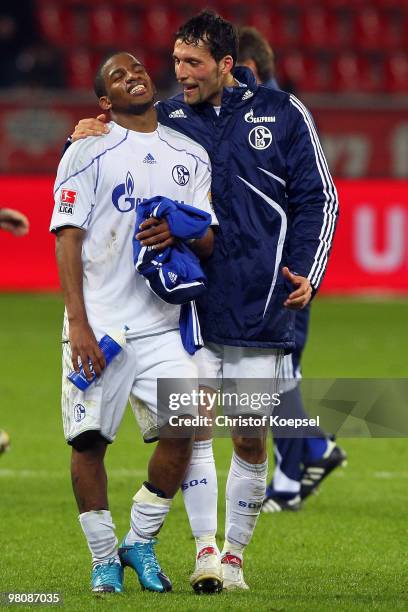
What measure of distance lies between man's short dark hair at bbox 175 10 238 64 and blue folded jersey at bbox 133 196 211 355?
0.68m

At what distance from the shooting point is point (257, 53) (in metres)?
6.98

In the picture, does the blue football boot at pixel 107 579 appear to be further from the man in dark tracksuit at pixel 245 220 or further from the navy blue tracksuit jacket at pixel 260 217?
the navy blue tracksuit jacket at pixel 260 217

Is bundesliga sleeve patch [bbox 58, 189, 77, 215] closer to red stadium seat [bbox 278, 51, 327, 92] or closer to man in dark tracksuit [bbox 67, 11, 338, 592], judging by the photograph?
man in dark tracksuit [bbox 67, 11, 338, 592]

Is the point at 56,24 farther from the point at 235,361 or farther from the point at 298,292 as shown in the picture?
the point at 298,292

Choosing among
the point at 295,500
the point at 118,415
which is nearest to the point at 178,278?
the point at 118,415

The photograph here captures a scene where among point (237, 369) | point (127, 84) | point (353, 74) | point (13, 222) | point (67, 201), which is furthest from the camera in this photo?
point (353, 74)

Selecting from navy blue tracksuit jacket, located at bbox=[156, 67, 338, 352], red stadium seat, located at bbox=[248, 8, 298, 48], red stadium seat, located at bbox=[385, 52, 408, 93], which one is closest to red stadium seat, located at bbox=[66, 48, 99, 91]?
red stadium seat, located at bbox=[248, 8, 298, 48]

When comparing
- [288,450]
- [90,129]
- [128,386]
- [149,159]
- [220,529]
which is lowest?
[220,529]

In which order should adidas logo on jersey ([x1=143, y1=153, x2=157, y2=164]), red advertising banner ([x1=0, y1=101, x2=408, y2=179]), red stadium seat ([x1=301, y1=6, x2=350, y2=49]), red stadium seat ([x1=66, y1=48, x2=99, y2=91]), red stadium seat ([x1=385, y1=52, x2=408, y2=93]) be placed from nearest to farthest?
adidas logo on jersey ([x1=143, y1=153, x2=157, y2=164]) → red advertising banner ([x1=0, y1=101, x2=408, y2=179]) → red stadium seat ([x1=66, y1=48, x2=99, y2=91]) → red stadium seat ([x1=385, y1=52, x2=408, y2=93]) → red stadium seat ([x1=301, y1=6, x2=350, y2=49])

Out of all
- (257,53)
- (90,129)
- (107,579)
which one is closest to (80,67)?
(257,53)

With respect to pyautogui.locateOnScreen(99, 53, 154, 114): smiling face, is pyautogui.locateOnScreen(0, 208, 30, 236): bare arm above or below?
below

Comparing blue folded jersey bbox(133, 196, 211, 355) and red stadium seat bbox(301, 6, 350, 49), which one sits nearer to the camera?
blue folded jersey bbox(133, 196, 211, 355)

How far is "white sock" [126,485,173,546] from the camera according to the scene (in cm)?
497

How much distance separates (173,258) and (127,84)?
0.65m
